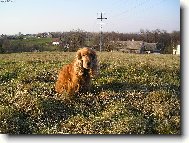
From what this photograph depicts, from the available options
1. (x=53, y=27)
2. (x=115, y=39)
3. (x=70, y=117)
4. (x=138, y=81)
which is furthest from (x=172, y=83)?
(x=53, y=27)

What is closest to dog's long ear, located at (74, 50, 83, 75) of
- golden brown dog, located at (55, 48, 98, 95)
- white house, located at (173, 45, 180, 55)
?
golden brown dog, located at (55, 48, 98, 95)

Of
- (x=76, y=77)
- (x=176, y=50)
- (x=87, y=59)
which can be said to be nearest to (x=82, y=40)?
(x=87, y=59)

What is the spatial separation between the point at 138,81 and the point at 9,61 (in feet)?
3.38

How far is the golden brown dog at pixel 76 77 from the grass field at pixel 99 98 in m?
0.05

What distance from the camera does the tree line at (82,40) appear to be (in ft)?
10.5

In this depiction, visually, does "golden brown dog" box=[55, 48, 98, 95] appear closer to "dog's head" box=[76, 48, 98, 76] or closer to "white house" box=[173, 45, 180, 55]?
"dog's head" box=[76, 48, 98, 76]

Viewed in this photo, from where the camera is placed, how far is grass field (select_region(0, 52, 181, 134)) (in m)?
3.14

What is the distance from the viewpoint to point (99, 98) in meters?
3.40

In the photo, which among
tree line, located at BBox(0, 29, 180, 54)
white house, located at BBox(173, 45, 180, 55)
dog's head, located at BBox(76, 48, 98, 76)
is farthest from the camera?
dog's head, located at BBox(76, 48, 98, 76)

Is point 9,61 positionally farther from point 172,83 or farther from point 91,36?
point 172,83

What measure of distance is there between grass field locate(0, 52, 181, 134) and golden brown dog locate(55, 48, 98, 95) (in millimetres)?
48

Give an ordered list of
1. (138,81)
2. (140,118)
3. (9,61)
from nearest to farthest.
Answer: (140,118), (138,81), (9,61)

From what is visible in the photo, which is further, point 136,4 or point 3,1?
point 3,1

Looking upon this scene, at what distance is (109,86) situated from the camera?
3.47m
